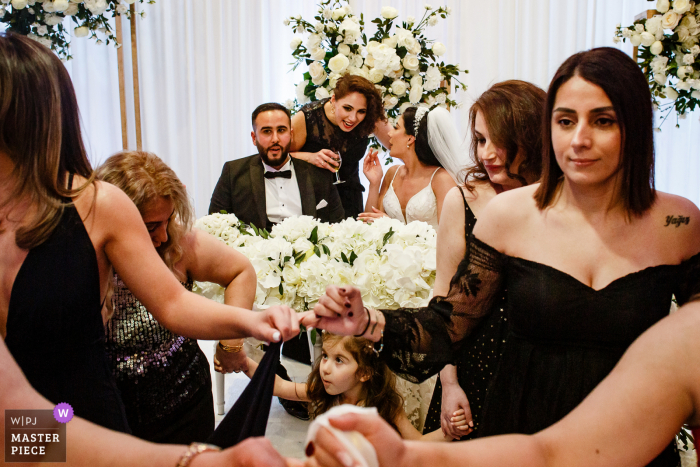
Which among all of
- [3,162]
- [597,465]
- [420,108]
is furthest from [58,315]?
[420,108]

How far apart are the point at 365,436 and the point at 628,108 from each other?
0.87 meters

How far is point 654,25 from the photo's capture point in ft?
10.1

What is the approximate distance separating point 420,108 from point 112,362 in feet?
8.14

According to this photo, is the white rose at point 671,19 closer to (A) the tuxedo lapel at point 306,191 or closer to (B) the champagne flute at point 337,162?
(B) the champagne flute at point 337,162

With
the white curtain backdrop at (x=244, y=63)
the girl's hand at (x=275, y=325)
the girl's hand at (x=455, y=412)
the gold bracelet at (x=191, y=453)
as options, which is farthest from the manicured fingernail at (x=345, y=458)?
the white curtain backdrop at (x=244, y=63)

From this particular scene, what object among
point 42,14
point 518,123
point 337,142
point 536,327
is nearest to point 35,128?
point 536,327

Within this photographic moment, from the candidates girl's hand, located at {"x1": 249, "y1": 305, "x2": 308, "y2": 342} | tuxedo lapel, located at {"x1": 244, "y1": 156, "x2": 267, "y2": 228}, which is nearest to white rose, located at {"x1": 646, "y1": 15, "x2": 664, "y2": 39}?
tuxedo lapel, located at {"x1": 244, "y1": 156, "x2": 267, "y2": 228}

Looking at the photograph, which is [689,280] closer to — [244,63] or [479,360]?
[479,360]

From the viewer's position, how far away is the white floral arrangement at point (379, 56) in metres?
3.68

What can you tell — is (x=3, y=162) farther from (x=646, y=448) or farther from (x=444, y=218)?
(x=646, y=448)

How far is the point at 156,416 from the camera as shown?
1.81 metres

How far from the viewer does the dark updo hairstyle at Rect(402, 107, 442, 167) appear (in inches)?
142

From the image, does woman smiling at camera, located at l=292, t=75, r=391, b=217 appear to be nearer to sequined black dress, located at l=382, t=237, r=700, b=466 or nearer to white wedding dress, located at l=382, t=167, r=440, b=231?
white wedding dress, located at l=382, t=167, r=440, b=231

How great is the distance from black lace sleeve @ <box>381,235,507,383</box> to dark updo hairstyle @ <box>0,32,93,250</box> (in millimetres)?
783
